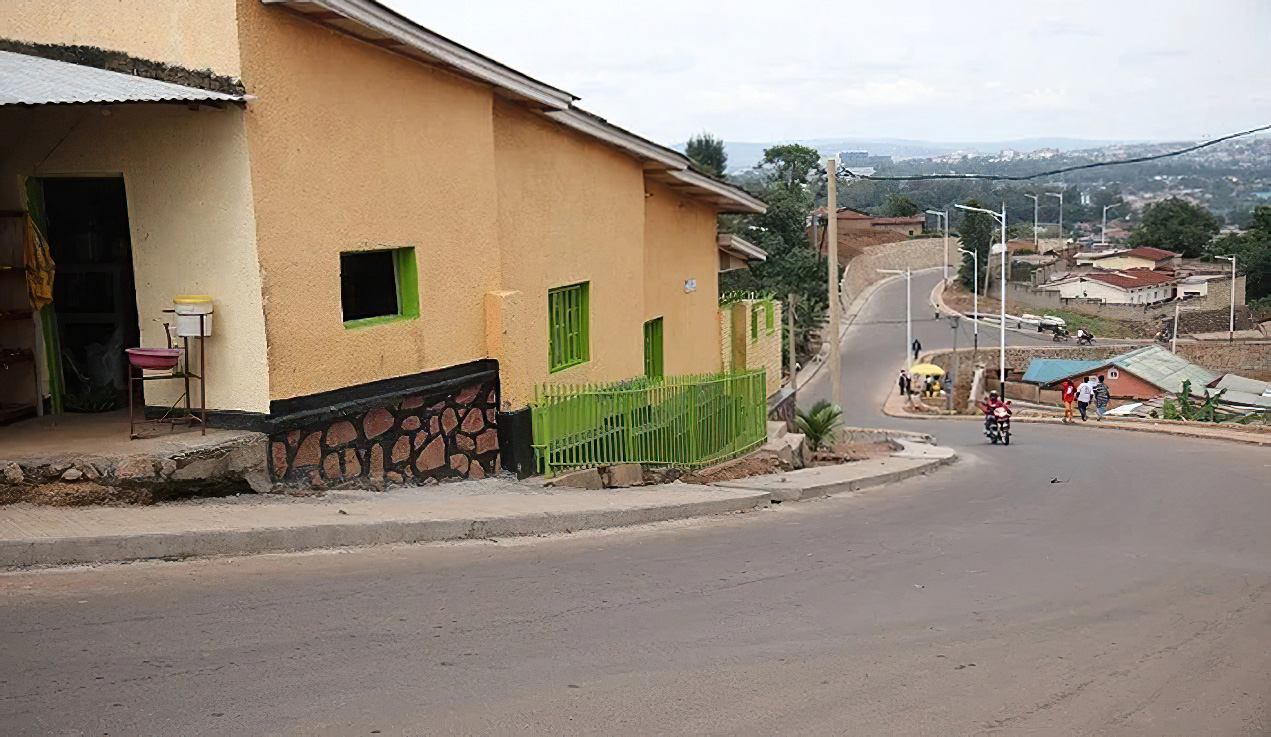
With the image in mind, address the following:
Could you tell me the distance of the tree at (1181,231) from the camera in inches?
4700

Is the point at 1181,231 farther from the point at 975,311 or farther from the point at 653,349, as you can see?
the point at 653,349

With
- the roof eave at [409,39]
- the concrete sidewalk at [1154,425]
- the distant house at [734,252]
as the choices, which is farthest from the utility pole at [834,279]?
the roof eave at [409,39]

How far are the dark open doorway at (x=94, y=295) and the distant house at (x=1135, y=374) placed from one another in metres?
49.3

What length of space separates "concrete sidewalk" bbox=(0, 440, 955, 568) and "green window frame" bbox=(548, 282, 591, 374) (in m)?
2.04

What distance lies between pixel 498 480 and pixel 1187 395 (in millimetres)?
38303

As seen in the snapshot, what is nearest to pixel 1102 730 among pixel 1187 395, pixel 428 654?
pixel 428 654

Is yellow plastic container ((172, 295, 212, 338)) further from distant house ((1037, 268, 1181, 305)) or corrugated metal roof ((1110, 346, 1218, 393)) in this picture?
distant house ((1037, 268, 1181, 305))

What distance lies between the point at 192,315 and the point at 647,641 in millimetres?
4178

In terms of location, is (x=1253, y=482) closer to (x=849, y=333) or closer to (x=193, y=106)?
(x=193, y=106)

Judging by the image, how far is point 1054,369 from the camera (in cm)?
5606

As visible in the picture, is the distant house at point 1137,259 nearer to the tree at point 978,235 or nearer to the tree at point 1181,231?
the tree at point 978,235

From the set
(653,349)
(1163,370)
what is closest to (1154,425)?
(1163,370)

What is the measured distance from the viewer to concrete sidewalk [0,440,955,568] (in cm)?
686

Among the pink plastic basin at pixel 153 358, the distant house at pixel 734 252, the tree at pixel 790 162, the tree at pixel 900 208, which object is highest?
the tree at pixel 790 162
